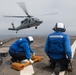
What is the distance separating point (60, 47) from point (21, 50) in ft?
8.01

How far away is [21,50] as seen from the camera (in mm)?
10938

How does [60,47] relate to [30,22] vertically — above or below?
above

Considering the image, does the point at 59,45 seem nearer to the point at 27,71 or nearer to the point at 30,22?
the point at 27,71

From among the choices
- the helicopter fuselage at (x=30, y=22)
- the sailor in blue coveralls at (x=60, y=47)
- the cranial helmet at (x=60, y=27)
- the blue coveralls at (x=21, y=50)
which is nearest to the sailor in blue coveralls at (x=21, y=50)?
the blue coveralls at (x=21, y=50)

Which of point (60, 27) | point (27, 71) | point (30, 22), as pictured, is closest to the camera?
point (60, 27)

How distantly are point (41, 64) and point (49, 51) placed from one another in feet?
6.04

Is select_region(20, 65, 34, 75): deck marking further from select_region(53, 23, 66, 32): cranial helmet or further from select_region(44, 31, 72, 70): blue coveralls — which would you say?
select_region(53, 23, 66, 32): cranial helmet

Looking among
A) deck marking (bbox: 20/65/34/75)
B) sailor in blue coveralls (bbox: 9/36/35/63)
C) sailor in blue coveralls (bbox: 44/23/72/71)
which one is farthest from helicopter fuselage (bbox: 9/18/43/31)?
sailor in blue coveralls (bbox: 44/23/72/71)

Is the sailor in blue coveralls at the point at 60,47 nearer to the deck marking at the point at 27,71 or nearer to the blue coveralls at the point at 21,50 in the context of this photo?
the deck marking at the point at 27,71

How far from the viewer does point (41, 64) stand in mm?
Answer: 11008

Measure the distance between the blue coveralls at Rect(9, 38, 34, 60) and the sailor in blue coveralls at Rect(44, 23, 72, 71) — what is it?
5.25ft

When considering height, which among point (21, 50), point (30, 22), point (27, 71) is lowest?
point (27, 71)

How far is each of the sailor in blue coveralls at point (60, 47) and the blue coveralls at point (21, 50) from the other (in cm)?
160

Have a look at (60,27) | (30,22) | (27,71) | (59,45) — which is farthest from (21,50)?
(30,22)
